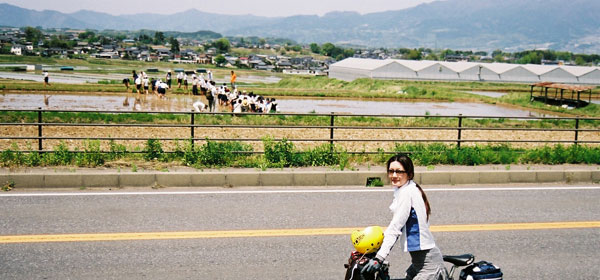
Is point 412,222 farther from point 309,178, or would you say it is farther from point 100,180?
point 100,180

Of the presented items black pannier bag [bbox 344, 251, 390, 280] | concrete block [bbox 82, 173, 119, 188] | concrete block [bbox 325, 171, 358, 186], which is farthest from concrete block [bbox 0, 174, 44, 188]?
black pannier bag [bbox 344, 251, 390, 280]

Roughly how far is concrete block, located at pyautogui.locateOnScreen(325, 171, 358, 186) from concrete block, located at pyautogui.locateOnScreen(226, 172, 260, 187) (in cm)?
146

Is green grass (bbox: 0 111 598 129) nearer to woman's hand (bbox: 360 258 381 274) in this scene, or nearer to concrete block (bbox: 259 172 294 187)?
concrete block (bbox: 259 172 294 187)

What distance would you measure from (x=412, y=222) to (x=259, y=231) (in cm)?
373

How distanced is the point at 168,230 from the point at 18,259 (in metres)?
1.95

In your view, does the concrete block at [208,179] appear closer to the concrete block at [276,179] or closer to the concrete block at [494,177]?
the concrete block at [276,179]

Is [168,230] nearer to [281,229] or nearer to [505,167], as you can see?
[281,229]

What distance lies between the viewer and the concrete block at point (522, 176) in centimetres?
1205

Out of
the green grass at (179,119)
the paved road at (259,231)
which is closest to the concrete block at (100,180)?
the paved road at (259,231)

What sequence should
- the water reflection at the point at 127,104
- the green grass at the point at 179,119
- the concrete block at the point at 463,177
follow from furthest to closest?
the water reflection at the point at 127,104
the green grass at the point at 179,119
the concrete block at the point at 463,177

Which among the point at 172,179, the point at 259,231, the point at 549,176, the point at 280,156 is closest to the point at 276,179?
the point at 280,156

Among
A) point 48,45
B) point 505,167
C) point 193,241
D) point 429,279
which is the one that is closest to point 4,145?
point 193,241

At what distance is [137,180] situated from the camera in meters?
10.7

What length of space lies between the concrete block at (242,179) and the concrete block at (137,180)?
146 centimetres
